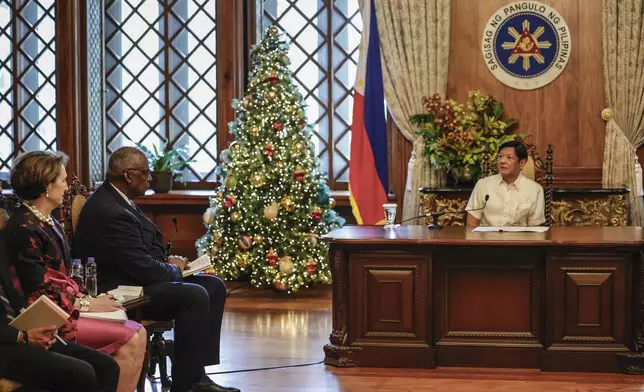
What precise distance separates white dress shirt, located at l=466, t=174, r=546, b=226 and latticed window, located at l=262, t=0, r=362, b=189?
2.57 meters

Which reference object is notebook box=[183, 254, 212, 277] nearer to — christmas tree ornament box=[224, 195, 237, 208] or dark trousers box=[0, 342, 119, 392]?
dark trousers box=[0, 342, 119, 392]

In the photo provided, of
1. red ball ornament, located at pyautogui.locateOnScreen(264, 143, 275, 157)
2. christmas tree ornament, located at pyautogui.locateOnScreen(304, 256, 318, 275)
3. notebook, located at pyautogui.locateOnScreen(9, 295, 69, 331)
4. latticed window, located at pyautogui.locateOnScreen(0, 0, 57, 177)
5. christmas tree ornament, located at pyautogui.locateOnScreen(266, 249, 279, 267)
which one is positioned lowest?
christmas tree ornament, located at pyautogui.locateOnScreen(304, 256, 318, 275)

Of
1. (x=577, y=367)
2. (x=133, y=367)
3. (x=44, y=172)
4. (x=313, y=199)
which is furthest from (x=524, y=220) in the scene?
(x=44, y=172)

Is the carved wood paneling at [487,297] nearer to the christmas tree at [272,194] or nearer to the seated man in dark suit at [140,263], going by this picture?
the seated man in dark suit at [140,263]

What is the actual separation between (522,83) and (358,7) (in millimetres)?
1467

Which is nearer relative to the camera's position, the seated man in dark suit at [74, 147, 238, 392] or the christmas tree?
the seated man in dark suit at [74, 147, 238, 392]

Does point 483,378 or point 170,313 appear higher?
point 170,313

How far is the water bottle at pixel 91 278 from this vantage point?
11.7ft

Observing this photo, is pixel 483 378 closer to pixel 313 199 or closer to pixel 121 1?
pixel 313 199

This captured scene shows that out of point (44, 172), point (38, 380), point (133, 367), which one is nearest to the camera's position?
point (38, 380)

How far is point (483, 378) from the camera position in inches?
177

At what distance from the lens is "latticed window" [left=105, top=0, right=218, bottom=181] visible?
796 centimetres

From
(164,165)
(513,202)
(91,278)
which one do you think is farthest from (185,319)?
(164,165)

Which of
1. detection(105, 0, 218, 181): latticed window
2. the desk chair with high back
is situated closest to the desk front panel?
the desk chair with high back
